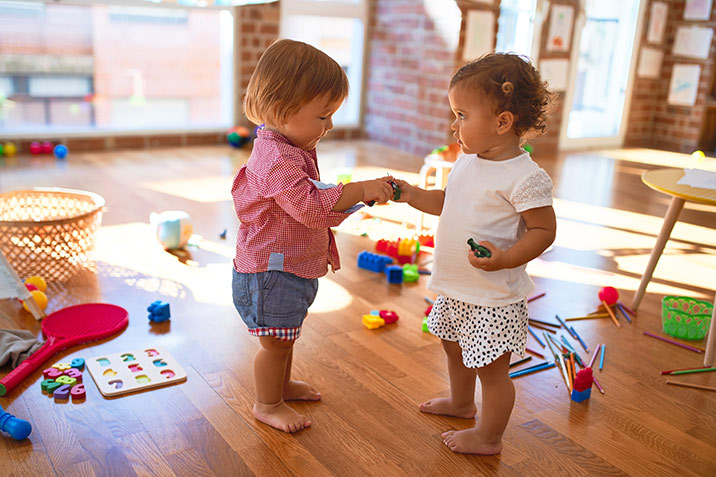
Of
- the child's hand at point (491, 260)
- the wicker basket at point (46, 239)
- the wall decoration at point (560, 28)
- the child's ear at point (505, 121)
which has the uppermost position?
the wall decoration at point (560, 28)

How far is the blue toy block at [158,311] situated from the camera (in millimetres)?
1798

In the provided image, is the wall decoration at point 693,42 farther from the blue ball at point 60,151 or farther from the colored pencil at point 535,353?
the blue ball at point 60,151

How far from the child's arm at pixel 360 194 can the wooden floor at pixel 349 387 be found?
1.67 feet

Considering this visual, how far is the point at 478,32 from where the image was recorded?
4.34 m

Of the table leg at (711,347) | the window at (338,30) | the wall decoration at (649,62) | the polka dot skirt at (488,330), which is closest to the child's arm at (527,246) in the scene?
the polka dot skirt at (488,330)

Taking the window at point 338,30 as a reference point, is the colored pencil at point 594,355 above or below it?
below

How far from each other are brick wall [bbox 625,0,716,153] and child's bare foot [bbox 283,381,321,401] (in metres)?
5.05

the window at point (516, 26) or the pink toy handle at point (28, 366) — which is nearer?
the pink toy handle at point (28, 366)

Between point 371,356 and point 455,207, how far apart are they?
61 centimetres

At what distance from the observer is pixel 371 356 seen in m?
1.71

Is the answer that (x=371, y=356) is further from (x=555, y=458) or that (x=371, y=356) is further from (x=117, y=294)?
(x=117, y=294)

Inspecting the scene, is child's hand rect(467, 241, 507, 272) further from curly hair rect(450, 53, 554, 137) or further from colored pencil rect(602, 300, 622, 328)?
colored pencil rect(602, 300, 622, 328)

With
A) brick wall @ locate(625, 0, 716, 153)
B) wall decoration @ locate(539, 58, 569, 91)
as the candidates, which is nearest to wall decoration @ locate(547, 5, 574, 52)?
wall decoration @ locate(539, 58, 569, 91)

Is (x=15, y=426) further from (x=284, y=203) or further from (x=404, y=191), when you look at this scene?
(x=404, y=191)
